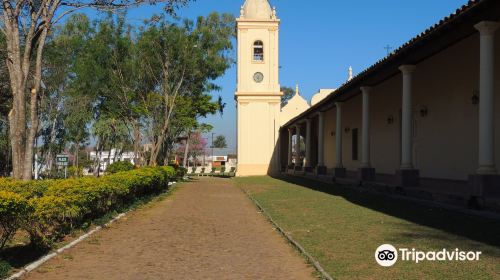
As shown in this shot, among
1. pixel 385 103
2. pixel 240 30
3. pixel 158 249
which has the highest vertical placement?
pixel 240 30

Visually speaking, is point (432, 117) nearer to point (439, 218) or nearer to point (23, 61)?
point (439, 218)

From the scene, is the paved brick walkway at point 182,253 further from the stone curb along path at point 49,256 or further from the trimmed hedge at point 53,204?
the trimmed hedge at point 53,204

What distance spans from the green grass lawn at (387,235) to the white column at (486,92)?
1388 mm

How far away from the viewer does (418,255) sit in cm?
678

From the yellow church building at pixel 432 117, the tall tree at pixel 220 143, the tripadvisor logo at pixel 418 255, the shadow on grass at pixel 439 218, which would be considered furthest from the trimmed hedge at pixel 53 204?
the tall tree at pixel 220 143

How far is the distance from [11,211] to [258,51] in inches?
1439

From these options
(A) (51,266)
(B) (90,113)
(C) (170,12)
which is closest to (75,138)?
(B) (90,113)

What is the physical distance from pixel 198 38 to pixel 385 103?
10.2 meters

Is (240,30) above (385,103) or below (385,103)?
above

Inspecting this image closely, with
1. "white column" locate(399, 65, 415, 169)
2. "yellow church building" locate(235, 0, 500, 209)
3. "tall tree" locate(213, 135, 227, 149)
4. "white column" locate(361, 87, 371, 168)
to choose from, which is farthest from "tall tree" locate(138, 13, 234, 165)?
"tall tree" locate(213, 135, 227, 149)

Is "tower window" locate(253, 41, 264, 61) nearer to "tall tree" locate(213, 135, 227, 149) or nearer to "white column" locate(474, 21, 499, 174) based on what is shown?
"white column" locate(474, 21, 499, 174)

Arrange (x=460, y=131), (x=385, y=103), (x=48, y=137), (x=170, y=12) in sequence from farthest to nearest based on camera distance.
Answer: (x=48, y=137) < (x=385, y=103) < (x=460, y=131) < (x=170, y=12)

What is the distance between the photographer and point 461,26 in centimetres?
1106

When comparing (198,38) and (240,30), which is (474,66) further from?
(240,30)
